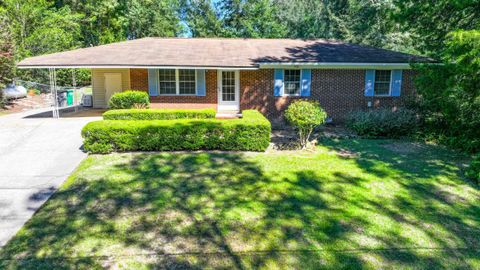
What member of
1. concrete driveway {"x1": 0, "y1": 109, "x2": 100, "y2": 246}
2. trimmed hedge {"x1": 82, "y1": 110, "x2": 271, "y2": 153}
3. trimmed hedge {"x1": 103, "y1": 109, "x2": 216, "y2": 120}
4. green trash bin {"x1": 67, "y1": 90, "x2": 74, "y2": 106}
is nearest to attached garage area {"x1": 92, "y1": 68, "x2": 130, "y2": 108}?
green trash bin {"x1": 67, "y1": 90, "x2": 74, "y2": 106}

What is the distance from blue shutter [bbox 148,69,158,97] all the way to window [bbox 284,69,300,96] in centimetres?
589

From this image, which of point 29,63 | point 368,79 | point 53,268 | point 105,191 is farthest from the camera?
point 368,79

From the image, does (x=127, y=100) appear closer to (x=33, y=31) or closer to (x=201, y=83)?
(x=201, y=83)

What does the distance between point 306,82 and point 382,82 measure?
3.51 metres

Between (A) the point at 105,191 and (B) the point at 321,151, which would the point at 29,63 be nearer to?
(A) the point at 105,191

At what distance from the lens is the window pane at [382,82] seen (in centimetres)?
1542

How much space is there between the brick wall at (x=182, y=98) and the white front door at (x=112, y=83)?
9.27ft

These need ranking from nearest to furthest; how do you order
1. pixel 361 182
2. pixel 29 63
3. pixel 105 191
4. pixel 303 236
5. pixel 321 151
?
pixel 303 236 < pixel 105 191 < pixel 361 182 < pixel 321 151 < pixel 29 63

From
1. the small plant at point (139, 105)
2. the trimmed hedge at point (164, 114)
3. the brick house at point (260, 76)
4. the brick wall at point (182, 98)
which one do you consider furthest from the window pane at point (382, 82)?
the small plant at point (139, 105)

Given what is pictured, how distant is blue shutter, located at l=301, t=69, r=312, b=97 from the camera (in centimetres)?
1510

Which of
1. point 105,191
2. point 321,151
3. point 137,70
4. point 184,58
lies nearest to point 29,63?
point 137,70

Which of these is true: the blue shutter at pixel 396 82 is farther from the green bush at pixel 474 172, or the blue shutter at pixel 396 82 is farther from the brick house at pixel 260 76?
the green bush at pixel 474 172

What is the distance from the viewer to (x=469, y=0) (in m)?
8.92

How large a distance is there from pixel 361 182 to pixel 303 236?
287 centimetres
